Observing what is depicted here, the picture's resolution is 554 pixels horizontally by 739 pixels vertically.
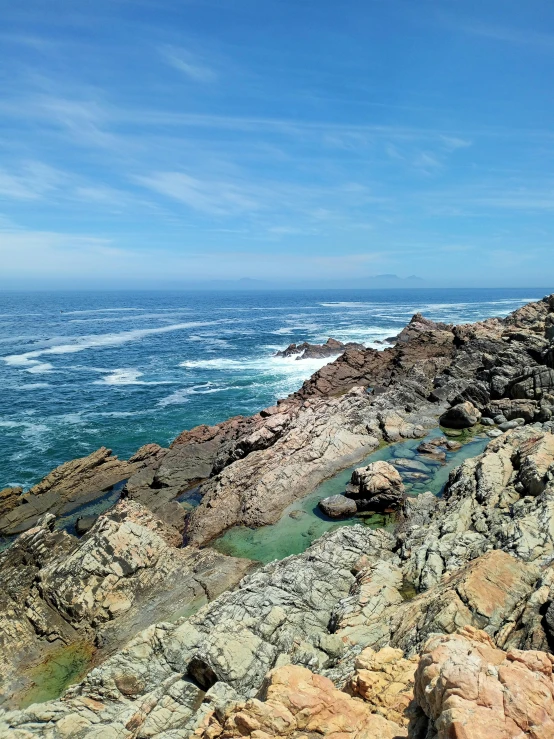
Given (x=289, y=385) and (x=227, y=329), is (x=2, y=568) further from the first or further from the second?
(x=227, y=329)

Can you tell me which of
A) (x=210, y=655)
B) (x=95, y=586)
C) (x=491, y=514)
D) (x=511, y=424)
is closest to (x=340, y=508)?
(x=491, y=514)

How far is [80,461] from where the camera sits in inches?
1211

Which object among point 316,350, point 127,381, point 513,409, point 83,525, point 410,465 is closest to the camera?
point 83,525

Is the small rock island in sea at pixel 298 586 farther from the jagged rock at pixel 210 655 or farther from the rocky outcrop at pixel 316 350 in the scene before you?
the rocky outcrop at pixel 316 350

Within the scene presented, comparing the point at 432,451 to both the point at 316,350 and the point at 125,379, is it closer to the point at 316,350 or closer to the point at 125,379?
the point at 125,379

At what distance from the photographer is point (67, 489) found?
94.6 ft

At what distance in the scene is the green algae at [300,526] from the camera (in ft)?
68.2

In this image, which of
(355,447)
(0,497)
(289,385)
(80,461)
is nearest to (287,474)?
(355,447)

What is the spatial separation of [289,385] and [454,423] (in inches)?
985

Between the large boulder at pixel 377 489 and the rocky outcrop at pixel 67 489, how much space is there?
15628 mm

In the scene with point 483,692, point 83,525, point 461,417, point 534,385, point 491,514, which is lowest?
point 83,525

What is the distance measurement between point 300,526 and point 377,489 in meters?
4.26

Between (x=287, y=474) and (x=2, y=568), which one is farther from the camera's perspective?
(x=287, y=474)

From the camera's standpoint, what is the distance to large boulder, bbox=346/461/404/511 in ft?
74.4
